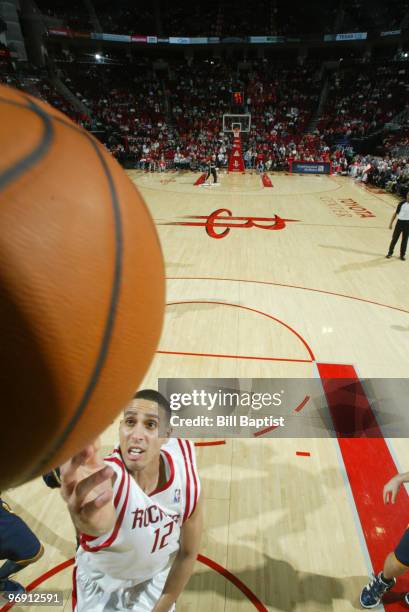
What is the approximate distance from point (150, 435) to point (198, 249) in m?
6.11

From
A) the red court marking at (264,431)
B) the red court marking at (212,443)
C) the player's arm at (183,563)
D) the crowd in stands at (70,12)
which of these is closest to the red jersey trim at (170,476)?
the player's arm at (183,563)

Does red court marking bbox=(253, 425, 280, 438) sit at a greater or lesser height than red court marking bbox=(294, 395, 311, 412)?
greater

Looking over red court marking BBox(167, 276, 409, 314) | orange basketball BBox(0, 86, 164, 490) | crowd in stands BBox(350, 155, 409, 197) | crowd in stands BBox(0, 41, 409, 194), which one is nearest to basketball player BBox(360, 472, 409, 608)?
orange basketball BBox(0, 86, 164, 490)

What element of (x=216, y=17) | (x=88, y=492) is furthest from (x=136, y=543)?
(x=216, y=17)

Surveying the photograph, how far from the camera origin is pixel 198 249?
23.9 feet

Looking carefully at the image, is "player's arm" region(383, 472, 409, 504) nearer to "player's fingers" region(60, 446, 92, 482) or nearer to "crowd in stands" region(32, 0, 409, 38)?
"player's fingers" region(60, 446, 92, 482)

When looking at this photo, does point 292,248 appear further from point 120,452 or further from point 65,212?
point 65,212

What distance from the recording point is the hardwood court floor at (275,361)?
7.21ft

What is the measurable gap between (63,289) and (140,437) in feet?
2.77

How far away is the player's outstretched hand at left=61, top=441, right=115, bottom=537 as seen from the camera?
3.21 feet

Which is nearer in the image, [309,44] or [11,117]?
[11,117]

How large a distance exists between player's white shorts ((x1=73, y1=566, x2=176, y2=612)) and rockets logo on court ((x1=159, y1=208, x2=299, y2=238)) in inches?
280

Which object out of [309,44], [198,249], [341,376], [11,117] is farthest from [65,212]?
[309,44]

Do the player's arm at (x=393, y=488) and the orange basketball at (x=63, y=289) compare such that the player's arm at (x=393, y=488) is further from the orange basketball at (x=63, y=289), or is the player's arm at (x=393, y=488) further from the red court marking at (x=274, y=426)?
the orange basketball at (x=63, y=289)
